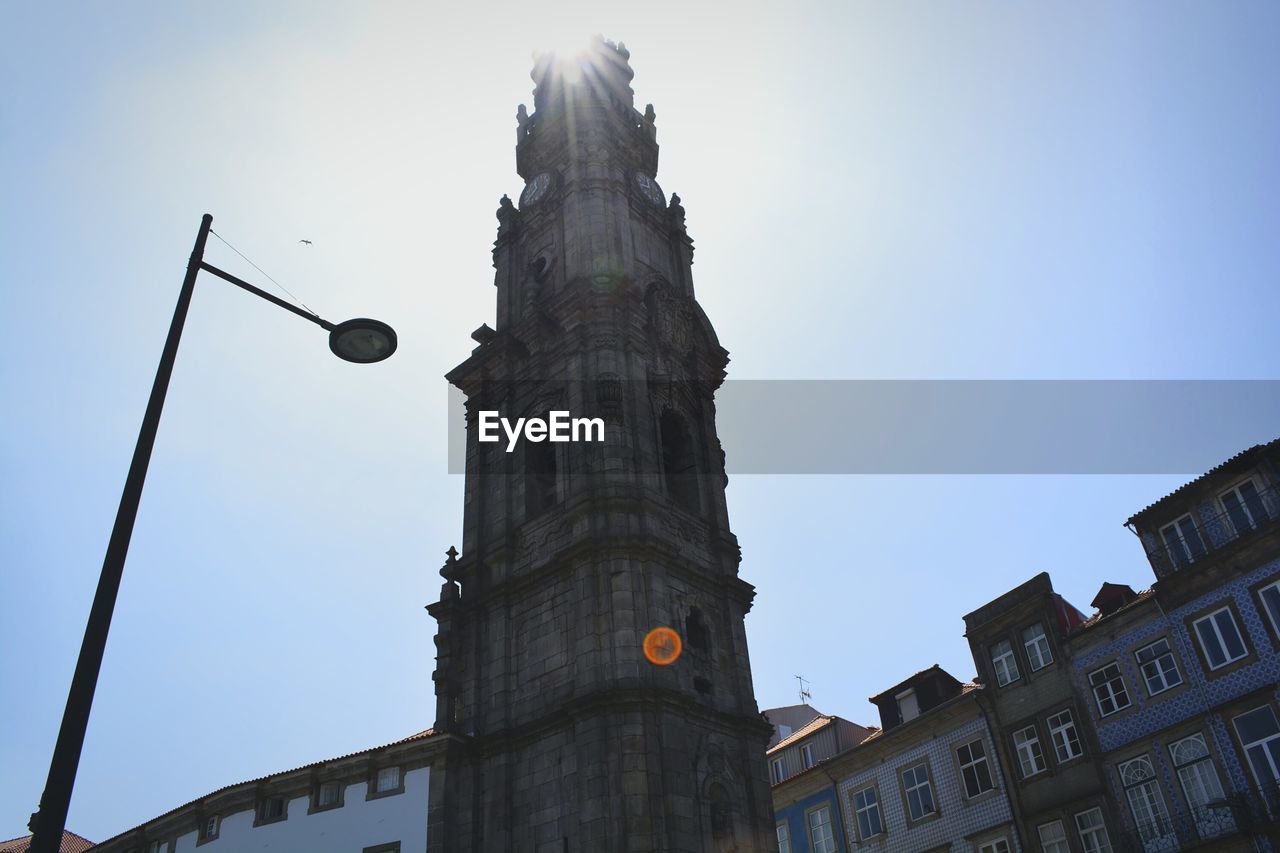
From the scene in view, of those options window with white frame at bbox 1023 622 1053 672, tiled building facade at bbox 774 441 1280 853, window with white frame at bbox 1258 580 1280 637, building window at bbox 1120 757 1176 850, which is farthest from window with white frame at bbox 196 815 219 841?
window with white frame at bbox 1258 580 1280 637

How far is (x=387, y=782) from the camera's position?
25.0 meters

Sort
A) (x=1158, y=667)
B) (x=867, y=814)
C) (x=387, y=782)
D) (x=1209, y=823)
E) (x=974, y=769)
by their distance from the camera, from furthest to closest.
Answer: (x=867, y=814) < (x=974, y=769) < (x=1158, y=667) < (x=387, y=782) < (x=1209, y=823)

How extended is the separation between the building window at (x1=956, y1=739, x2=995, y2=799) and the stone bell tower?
32.3 ft

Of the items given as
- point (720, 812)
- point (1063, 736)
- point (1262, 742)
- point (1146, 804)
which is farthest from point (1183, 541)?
point (720, 812)

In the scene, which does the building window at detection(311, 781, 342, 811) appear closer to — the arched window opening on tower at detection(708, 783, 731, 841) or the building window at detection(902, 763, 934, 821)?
the arched window opening on tower at detection(708, 783, 731, 841)

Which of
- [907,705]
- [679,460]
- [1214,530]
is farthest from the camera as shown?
[907,705]

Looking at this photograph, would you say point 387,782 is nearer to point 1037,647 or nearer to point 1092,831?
point 1092,831

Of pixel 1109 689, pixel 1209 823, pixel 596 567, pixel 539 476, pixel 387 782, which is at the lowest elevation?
pixel 1209 823

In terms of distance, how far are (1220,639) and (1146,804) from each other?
15.5 feet

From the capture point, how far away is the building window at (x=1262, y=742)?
2353 cm

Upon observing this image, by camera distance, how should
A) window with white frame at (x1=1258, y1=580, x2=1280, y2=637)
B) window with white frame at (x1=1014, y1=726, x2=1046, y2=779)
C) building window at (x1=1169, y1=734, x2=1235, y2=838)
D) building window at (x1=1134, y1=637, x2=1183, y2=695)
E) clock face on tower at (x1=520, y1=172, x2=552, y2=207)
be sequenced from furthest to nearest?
clock face on tower at (x1=520, y1=172, x2=552, y2=207) → window with white frame at (x1=1014, y1=726, x2=1046, y2=779) → building window at (x1=1134, y1=637, x2=1183, y2=695) → window with white frame at (x1=1258, y1=580, x2=1280, y2=637) → building window at (x1=1169, y1=734, x2=1235, y2=838)

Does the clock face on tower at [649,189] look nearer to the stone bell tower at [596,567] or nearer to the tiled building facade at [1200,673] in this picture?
the stone bell tower at [596,567]

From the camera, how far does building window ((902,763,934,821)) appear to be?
32250 millimetres

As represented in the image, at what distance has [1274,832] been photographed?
74.9 ft
